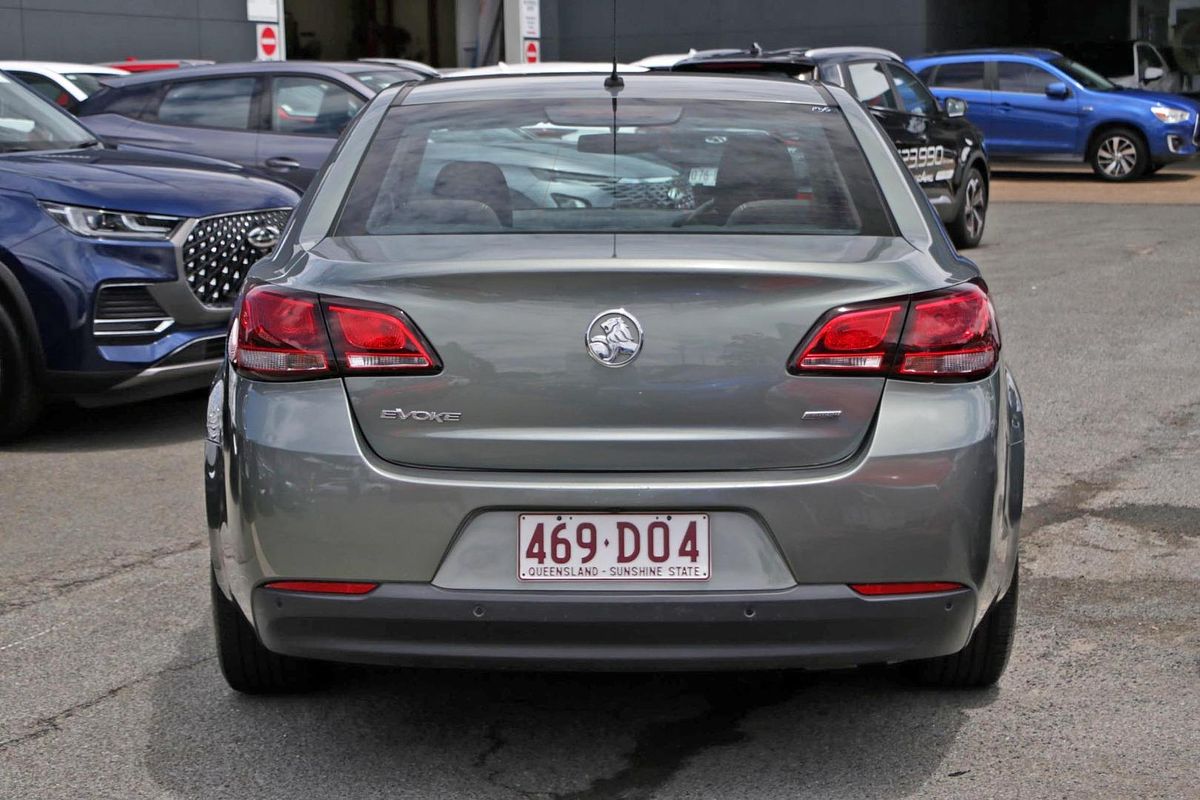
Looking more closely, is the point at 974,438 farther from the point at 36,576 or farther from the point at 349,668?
the point at 36,576

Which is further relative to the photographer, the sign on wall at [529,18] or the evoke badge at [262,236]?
the sign on wall at [529,18]

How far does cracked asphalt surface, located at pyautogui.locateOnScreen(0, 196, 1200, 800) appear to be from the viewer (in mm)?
3576

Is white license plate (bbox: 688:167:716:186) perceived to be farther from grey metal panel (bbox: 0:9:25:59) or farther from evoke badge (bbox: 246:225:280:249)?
grey metal panel (bbox: 0:9:25:59)

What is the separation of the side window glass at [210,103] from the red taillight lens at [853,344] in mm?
8864

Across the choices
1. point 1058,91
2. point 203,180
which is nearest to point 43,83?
point 203,180

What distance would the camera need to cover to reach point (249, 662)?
3994 millimetres

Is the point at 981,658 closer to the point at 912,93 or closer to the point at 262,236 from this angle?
the point at 262,236

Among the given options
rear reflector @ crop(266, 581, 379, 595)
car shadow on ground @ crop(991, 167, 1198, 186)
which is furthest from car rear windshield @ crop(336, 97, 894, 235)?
car shadow on ground @ crop(991, 167, 1198, 186)

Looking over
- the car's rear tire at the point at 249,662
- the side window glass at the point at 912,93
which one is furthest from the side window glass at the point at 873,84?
the car's rear tire at the point at 249,662

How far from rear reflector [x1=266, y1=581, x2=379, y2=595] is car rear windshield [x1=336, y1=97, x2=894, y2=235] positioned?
2.62 ft

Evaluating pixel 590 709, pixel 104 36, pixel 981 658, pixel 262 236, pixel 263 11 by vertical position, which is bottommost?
pixel 590 709

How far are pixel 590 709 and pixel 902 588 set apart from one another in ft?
3.15

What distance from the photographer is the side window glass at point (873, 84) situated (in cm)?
1348

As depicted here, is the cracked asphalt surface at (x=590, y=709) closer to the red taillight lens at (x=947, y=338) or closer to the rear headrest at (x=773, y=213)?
the red taillight lens at (x=947, y=338)
